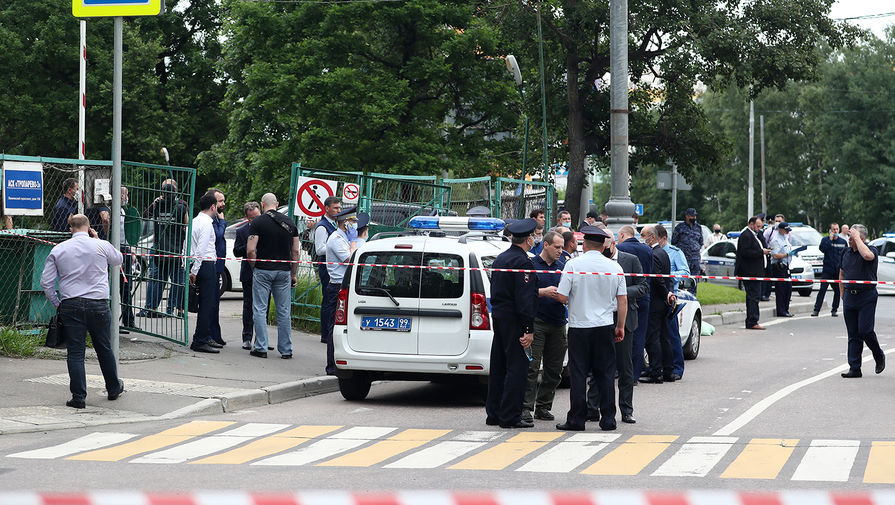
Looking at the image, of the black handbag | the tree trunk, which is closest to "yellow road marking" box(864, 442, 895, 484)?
the black handbag

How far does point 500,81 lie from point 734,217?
5871cm

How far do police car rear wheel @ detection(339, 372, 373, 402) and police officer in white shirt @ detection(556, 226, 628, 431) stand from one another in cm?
248

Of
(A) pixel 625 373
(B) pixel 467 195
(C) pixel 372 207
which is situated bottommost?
(A) pixel 625 373

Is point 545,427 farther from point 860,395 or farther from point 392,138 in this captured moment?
point 392,138

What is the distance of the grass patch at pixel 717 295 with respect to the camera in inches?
984

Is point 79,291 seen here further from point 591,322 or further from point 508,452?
point 591,322

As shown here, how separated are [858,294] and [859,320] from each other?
31 centimetres

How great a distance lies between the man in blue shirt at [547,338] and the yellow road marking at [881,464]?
2.89 meters

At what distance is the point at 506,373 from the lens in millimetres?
10164

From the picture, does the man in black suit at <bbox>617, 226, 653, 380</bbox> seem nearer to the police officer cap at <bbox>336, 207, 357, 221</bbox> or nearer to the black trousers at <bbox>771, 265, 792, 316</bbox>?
the police officer cap at <bbox>336, 207, 357, 221</bbox>

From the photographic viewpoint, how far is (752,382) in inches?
520

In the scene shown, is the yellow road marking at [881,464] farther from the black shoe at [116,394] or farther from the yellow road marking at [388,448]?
the black shoe at [116,394]

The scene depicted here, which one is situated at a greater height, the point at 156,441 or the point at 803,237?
the point at 803,237

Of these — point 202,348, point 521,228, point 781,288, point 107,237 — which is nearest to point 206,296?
point 202,348
